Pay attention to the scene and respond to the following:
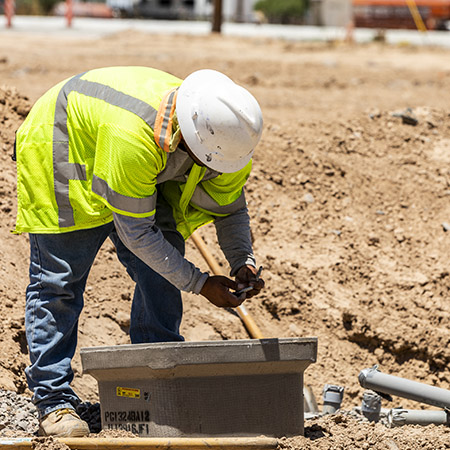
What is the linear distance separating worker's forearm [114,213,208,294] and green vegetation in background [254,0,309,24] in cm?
2659

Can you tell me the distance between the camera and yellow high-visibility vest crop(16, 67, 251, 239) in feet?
10.1

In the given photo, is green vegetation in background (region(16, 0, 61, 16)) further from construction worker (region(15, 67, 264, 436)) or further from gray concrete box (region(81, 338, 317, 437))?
gray concrete box (region(81, 338, 317, 437))

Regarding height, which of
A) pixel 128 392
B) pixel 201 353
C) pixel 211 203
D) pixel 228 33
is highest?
pixel 228 33

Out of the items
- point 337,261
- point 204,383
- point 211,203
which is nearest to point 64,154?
point 211,203

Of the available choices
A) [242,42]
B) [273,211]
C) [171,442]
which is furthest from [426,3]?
[171,442]

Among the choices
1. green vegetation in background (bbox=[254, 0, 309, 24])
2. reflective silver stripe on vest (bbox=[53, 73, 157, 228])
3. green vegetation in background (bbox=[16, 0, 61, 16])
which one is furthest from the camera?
green vegetation in background (bbox=[254, 0, 309, 24])

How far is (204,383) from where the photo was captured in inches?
130

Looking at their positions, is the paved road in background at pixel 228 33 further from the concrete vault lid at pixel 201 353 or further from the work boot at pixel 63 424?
the concrete vault lid at pixel 201 353

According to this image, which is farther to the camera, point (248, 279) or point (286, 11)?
point (286, 11)

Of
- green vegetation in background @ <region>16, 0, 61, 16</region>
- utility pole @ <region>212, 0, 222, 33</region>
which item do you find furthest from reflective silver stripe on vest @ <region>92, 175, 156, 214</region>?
green vegetation in background @ <region>16, 0, 61, 16</region>

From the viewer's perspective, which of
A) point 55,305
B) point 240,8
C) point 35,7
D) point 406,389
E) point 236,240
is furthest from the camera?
point 240,8

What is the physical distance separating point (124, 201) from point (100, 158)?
21 cm

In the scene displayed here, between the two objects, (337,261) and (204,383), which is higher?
(204,383)

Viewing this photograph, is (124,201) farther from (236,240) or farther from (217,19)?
(217,19)
